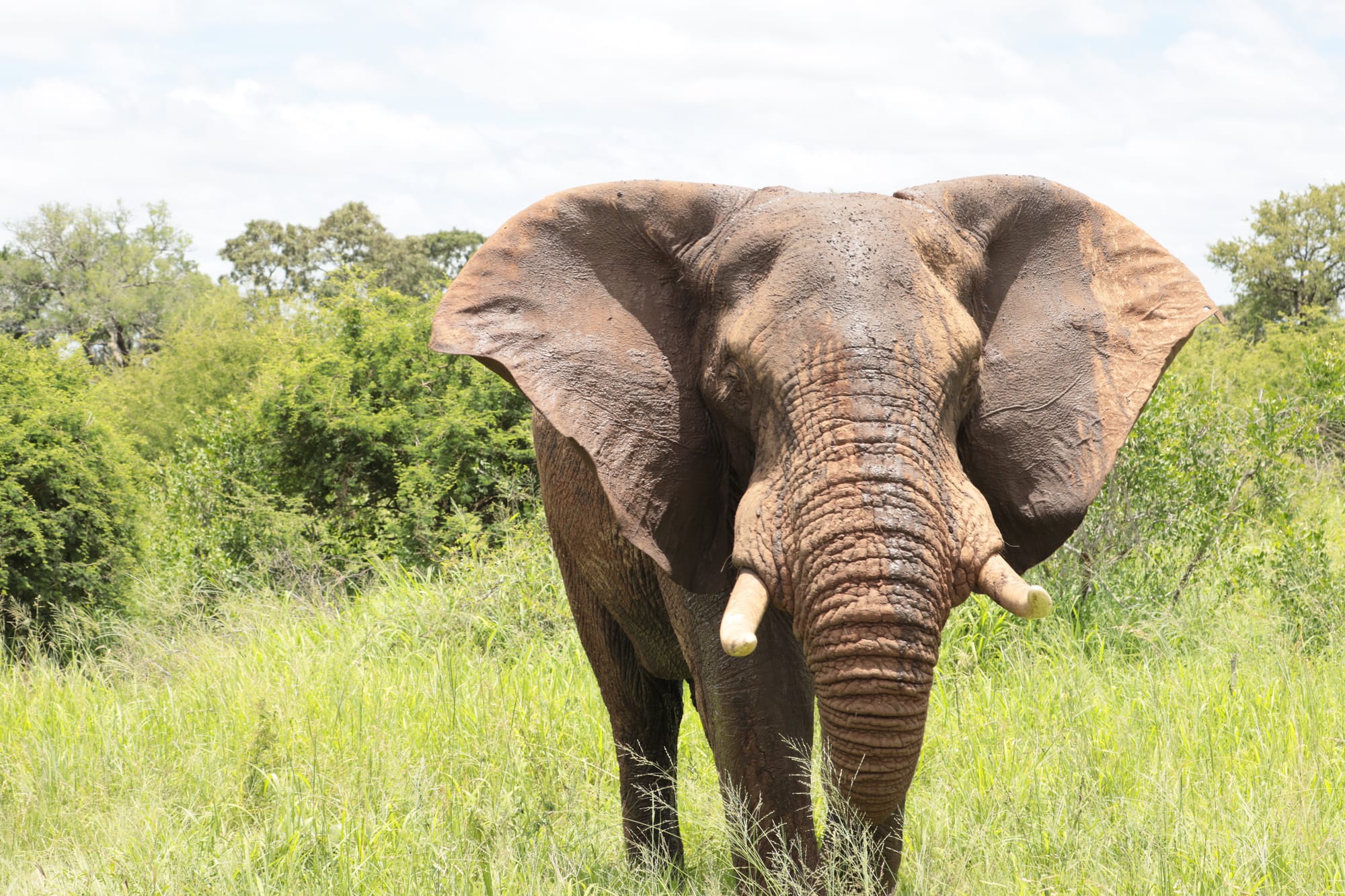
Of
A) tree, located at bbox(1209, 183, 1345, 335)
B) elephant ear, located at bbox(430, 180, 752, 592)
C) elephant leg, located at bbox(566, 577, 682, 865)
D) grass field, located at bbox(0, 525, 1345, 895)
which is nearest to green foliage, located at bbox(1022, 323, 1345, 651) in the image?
grass field, located at bbox(0, 525, 1345, 895)

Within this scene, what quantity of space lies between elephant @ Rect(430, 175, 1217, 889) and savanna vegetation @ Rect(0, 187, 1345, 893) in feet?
1.80

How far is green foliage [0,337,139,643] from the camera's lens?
870 cm

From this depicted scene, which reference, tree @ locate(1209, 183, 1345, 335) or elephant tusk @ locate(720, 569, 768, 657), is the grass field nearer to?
elephant tusk @ locate(720, 569, 768, 657)

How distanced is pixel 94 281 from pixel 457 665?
3767 cm

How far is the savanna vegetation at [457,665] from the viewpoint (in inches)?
157

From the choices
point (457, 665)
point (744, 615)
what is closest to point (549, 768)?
point (457, 665)

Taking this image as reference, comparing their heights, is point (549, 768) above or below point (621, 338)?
below

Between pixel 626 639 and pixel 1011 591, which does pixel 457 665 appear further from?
pixel 1011 591

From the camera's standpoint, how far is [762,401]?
119 inches

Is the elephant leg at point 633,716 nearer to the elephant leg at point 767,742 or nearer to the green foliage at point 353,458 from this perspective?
the elephant leg at point 767,742

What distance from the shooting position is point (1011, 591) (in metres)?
2.61

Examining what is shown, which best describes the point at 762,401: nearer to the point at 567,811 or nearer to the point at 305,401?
the point at 567,811

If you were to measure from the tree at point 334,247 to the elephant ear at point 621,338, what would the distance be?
4541 centimetres

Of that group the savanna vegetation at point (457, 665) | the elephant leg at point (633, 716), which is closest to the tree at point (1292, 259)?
the savanna vegetation at point (457, 665)
